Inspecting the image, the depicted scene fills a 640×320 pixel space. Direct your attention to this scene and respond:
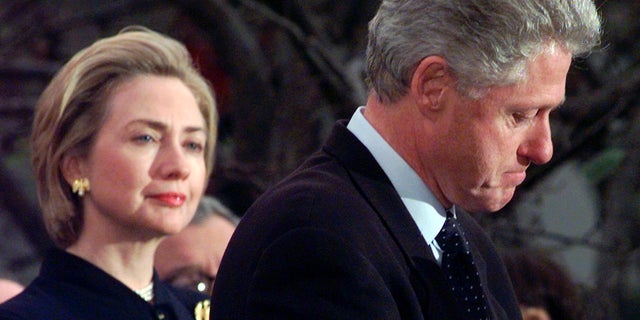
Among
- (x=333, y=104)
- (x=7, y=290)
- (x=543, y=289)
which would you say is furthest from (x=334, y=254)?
(x=333, y=104)

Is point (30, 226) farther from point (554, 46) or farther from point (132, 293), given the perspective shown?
point (554, 46)

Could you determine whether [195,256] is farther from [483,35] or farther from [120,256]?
[483,35]

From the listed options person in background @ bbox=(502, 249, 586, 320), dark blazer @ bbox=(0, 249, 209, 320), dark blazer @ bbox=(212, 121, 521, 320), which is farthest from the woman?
person in background @ bbox=(502, 249, 586, 320)

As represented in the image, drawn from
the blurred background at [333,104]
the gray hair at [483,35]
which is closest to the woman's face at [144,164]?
the gray hair at [483,35]

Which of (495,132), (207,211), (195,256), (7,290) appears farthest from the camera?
(207,211)

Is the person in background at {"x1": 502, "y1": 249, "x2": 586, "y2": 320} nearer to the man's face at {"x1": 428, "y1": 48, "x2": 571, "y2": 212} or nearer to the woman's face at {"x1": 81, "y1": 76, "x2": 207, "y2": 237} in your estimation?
the woman's face at {"x1": 81, "y1": 76, "x2": 207, "y2": 237}

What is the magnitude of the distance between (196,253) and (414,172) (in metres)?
2.18

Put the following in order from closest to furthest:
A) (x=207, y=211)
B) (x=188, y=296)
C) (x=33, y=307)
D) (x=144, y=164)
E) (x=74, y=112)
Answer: (x=33, y=307)
(x=144, y=164)
(x=74, y=112)
(x=188, y=296)
(x=207, y=211)

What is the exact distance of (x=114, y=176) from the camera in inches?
143

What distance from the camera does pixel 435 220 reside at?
2.58m

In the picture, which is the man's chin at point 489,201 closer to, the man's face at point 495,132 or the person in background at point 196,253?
the man's face at point 495,132

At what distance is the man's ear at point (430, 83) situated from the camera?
2.47 m

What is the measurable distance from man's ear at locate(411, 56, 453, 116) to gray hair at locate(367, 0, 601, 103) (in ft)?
0.04

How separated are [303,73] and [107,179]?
2.35 meters
